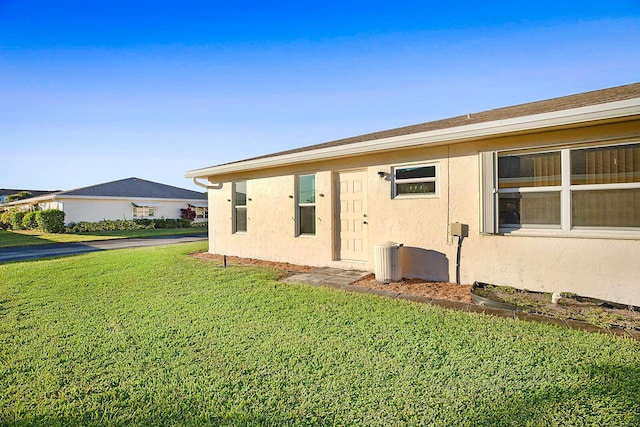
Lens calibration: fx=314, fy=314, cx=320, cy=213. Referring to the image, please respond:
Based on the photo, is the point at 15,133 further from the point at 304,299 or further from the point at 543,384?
the point at 543,384

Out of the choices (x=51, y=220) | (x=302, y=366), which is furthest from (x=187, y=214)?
(x=302, y=366)

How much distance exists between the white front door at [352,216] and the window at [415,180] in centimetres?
81

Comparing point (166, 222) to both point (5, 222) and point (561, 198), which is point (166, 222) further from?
point (561, 198)

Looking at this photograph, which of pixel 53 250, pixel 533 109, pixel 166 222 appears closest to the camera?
pixel 533 109

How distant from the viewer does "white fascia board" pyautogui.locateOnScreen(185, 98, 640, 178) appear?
13.5 feet

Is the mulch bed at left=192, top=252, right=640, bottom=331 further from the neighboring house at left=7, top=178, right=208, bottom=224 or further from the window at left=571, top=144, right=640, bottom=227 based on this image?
the neighboring house at left=7, top=178, right=208, bottom=224

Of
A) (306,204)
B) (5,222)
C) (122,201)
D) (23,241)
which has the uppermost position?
(122,201)

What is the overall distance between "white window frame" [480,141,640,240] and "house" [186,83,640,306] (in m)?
0.02

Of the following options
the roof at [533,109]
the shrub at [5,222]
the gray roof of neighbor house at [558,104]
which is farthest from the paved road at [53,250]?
the shrub at [5,222]

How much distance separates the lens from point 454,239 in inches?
229

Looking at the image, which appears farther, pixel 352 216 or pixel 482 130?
pixel 352 216

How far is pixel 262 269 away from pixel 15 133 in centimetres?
1772

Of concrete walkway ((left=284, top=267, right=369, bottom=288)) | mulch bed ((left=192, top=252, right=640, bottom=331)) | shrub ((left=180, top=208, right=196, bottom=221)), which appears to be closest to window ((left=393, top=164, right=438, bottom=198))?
mulch bed ((left=192, top=252, right=640, bottom=331))

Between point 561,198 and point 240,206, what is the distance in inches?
307
